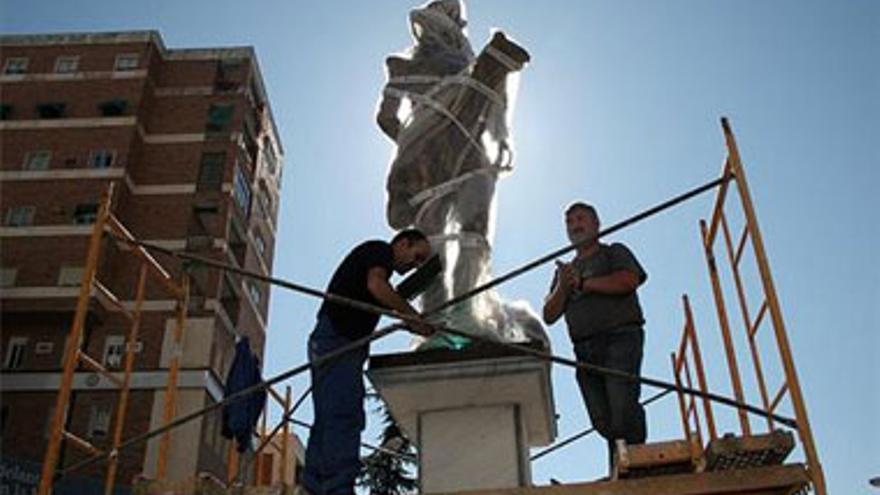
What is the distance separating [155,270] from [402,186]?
6.00 ft

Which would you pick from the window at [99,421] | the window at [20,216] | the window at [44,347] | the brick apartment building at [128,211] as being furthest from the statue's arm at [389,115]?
the window at [20,216]

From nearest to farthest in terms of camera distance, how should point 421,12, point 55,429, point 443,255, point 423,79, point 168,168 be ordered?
point 55,429 < point 443,255 < point 423,79 < point 421,12 < point 168,168

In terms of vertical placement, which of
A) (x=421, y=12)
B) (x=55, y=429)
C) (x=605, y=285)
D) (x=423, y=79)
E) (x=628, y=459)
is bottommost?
(x=628, y=459)

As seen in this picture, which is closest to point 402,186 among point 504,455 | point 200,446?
point 504,455

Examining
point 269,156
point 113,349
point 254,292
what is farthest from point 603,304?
point 269,156

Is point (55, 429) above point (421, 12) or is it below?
below

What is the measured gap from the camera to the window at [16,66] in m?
37.0

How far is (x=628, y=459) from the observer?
383 cm

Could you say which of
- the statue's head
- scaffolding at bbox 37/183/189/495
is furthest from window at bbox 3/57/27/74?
scaffolding at bbox 37/183/189/495

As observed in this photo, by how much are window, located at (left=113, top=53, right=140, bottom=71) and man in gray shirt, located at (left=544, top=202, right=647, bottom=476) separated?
34.4m

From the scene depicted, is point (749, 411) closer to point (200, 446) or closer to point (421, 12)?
point (421, 12)

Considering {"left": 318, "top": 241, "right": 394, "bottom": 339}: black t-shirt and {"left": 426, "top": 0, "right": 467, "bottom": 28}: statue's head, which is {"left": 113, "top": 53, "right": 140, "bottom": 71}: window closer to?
{"left": 426, "top": 0, "right": 467, "bottom": 28}: statue's head

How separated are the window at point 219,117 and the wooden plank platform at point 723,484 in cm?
3375

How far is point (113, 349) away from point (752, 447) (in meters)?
29.7
